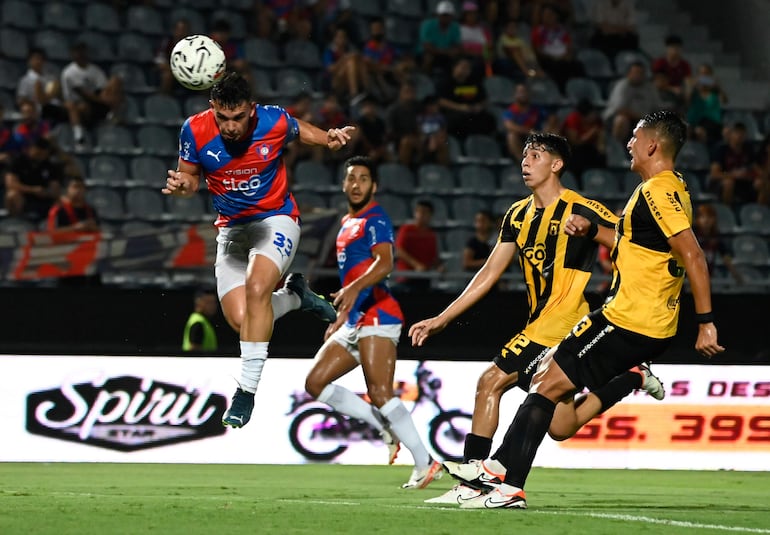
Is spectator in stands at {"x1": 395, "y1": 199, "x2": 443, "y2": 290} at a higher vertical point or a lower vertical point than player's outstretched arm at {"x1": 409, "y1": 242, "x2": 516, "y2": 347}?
lower

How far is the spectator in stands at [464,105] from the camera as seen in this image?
1756 centimetres

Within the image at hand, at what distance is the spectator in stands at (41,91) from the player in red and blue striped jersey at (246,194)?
25.0 ft

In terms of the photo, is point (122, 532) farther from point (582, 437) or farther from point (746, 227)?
point (746, 227)

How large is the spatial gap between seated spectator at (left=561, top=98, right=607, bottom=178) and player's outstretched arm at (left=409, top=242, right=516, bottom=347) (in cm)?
950

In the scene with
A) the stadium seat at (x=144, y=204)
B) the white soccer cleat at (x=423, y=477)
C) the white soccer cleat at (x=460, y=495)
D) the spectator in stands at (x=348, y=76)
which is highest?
the spectator in stands at (x=348, y=76)

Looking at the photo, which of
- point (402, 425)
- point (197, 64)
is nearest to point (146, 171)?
point (402, 425)

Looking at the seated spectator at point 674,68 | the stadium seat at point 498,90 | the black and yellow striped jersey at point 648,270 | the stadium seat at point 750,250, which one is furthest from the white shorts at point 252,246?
the seated spectator at point 674,68

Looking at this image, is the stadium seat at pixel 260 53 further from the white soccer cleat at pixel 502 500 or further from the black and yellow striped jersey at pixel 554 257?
the white soccer cleat at pixel 502 500

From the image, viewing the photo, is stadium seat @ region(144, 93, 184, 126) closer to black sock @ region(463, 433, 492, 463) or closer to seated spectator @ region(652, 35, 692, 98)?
seated spectator @ region(652, 35, 692, 98)

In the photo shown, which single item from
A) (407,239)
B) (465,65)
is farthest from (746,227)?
(407,239)

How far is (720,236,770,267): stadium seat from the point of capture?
55.9ft

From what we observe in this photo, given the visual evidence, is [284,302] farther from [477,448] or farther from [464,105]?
[464,105]

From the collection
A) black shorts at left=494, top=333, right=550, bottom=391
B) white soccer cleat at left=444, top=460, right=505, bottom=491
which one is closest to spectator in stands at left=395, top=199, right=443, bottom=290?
black shorts at left=494, top=333, right=550, bottom=391

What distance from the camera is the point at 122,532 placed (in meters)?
6.16
